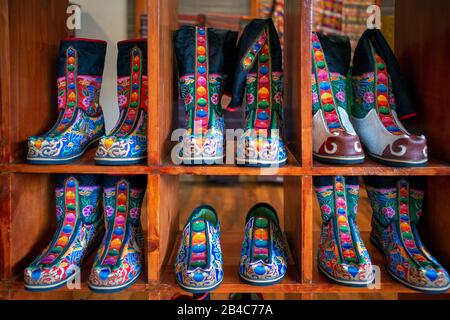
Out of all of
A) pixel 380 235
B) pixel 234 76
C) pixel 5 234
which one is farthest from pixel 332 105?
pixel 5 234

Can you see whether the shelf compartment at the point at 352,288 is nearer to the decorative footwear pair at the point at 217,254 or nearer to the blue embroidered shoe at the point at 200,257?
the decorative footwear pair at the point at 217,254

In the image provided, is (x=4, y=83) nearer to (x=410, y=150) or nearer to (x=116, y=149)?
(x=116, y=149)

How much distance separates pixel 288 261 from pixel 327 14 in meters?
2.66

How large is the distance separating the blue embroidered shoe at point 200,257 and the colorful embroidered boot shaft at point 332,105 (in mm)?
326

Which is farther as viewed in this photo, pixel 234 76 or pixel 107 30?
pixel 107 30

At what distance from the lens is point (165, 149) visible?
906 mm

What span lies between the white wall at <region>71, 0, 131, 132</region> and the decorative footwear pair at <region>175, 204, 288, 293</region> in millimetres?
560

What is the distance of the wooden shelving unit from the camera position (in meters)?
0.81

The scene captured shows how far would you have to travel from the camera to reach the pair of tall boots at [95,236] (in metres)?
0.80

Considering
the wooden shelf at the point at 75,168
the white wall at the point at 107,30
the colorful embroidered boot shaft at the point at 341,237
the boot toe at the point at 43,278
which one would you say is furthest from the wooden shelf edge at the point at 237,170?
the white wall at the point at 107,30

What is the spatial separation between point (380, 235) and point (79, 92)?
905 mm

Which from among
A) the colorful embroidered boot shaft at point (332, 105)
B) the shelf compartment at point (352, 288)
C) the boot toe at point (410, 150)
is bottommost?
the shelf compartment at point (352, 288)

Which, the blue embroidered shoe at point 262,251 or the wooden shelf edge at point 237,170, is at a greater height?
the wooden shelf edge at point 237,170

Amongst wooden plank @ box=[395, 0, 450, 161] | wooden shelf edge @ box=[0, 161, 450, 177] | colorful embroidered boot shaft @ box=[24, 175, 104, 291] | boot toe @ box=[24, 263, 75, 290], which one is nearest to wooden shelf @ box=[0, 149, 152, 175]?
wooden shelf edge @ box=[0, 161, 450, 177]
